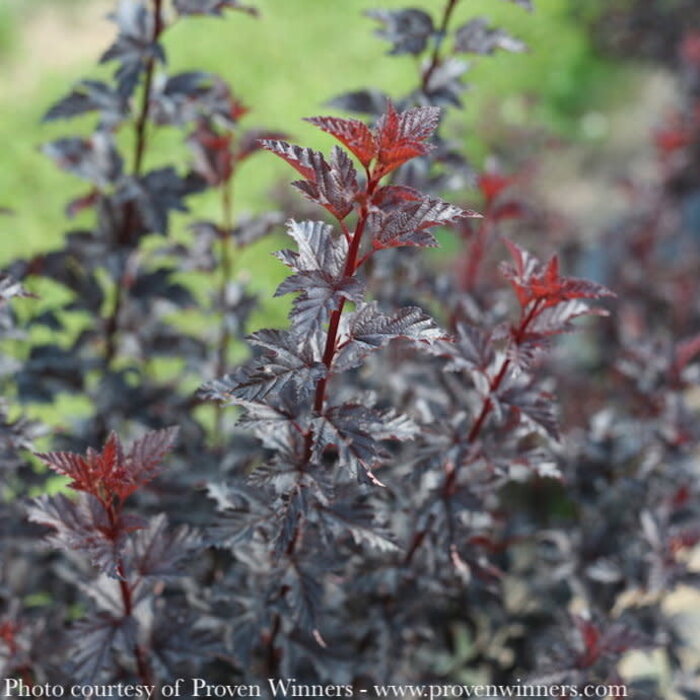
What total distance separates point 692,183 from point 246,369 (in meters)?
3.51

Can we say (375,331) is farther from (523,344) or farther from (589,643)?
(589,643)

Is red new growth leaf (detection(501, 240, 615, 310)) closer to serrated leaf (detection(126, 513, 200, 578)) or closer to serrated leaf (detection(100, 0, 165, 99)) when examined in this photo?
serrated leaf (detection(126, 513, 200, 578))

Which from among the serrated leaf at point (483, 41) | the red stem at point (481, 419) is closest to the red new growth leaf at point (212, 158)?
the serrated leaf at point (483, 41)

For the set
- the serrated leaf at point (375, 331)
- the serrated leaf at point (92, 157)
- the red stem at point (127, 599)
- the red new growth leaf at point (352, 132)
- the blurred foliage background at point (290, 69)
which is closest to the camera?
the red new growth leaf at point (352, 132)

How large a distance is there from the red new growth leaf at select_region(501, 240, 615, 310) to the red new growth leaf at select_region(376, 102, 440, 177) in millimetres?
415

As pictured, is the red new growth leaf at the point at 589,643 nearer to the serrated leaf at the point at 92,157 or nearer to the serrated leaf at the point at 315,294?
the serrated leaf at the point at 315,294

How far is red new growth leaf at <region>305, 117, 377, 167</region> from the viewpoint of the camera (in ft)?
4.75

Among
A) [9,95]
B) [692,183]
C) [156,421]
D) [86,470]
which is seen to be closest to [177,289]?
[156,421]

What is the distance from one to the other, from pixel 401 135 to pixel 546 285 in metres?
0.49

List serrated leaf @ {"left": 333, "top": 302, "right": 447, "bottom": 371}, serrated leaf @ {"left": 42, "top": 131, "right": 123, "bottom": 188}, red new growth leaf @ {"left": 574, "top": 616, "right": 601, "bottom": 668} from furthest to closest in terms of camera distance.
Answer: serrated leaf @ {"left": 42, "top": 131, "right": 123, "bottom": 188} → red new growth leaf @ {"left": 574, "top": 616, "right": 601, "bottom": 668} → serrated leaf @ {"left": 333, "top": 302, "right": 447, "bottom": 371}

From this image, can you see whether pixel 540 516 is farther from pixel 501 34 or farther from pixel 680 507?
pixel 501 34

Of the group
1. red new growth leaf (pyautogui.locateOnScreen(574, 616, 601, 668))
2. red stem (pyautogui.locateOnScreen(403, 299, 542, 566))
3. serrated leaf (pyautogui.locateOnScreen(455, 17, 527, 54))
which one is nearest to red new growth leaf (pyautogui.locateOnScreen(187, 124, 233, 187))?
serrated leaf (pyautogui.locateOnScreen(455, 17, 527, 54))

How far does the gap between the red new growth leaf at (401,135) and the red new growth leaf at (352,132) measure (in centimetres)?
2

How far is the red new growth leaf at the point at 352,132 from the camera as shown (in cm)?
145
